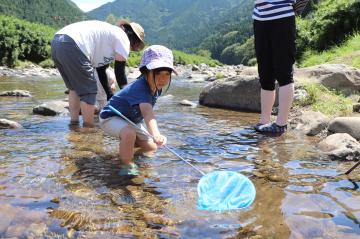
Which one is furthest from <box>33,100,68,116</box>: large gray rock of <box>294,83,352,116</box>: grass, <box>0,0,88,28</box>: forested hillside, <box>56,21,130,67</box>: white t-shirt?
<box>0,0,88,28</box>: forested hillside

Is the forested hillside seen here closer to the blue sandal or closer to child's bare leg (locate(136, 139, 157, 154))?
the blue sandal

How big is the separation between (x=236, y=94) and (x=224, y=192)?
4.66 metres

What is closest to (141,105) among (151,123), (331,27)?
(151,123)

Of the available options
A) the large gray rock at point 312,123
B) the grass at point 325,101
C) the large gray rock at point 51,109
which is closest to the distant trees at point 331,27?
the grass at point 325,101

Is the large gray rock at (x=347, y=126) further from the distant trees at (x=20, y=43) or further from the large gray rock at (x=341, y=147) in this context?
the distant trees at (x=20, y=43)

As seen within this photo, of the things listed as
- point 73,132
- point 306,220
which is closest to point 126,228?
point 306,220

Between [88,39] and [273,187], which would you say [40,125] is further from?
[273,187]

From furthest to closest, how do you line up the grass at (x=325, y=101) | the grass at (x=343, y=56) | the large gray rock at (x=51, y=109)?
the grass at (x=343, y=56)
the large gray rock at (x=51, y=109)
the grass at (x=325, y=101)

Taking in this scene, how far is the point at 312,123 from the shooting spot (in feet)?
16.0

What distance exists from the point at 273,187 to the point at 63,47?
2875mm

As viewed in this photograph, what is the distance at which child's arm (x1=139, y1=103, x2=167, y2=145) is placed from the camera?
3.04 metres

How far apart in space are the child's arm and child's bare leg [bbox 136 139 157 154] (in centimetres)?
50

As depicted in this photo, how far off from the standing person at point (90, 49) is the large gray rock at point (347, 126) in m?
2.23

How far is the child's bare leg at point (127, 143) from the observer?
3.46 meters
